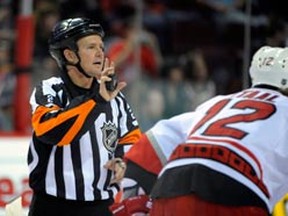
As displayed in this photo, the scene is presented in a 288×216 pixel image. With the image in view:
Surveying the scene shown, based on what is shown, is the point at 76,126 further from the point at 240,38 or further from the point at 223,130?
the point at 240,38

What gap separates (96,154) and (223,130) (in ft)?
2.09

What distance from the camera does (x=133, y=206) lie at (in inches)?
157

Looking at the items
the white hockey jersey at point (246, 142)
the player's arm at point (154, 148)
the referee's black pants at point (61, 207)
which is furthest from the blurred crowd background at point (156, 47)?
the white hockey jersey at point (246, 142)

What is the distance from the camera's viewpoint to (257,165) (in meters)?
3.44

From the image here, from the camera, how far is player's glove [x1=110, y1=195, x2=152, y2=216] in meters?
3.98

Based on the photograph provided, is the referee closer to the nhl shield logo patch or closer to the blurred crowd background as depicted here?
the nhl shield logo patch

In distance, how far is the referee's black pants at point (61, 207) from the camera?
3957 mm

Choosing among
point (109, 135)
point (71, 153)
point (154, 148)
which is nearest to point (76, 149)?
point (71, 153)

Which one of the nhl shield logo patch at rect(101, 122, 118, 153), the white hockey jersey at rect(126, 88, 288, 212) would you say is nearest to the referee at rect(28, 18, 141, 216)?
the nhl shield logo patch at rect(101, 122, 118, 153)

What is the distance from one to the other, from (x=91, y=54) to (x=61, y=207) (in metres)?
0.55

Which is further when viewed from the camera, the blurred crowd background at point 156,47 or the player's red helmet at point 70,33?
the blurred crowd background at point 156,47

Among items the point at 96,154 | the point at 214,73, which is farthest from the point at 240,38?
the point at 96,154

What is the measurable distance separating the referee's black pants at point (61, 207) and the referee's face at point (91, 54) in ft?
1.49

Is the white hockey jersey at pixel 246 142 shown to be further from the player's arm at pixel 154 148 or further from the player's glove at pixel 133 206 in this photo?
the player's glove at pixel 133 206
